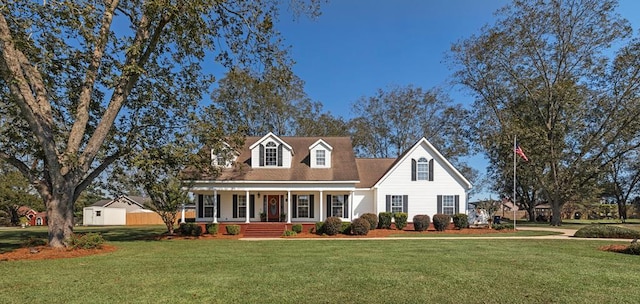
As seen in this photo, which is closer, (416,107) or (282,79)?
(282,79)

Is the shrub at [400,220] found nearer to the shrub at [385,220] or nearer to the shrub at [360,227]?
the shrub at [385,220]

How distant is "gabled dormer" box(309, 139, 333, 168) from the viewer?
2517cm

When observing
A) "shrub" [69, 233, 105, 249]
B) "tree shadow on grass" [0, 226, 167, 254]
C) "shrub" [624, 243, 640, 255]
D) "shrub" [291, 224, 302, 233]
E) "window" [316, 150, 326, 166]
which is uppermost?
"window" [316, 150, 326, 166]

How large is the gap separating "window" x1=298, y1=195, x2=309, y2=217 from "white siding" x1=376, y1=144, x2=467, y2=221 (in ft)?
14.7

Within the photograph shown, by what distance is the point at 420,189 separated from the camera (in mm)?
25078

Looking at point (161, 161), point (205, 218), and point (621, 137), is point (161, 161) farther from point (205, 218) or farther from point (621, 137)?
point (621, 137)

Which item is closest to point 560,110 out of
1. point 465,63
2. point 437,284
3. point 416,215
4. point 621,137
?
point 621,137

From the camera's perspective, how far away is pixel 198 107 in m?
18.2

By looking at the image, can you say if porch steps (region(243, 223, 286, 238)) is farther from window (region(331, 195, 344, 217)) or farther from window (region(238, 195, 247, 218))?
window (region(331, 195, 344, 217))

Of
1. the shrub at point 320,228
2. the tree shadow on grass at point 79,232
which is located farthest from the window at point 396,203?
the tree shadow on grass at point 79,232

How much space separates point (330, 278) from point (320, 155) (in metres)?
17.0

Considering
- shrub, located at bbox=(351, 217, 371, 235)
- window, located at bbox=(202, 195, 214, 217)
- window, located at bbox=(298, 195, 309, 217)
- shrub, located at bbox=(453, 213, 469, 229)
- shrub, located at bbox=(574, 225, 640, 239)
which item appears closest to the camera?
shrub, located at bbox=(574, 225, 640, 239)

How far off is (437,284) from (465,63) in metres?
28.9

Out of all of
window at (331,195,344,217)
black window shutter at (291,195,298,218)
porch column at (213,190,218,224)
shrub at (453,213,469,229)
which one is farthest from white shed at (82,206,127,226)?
shrub at (453,213,469,229)
